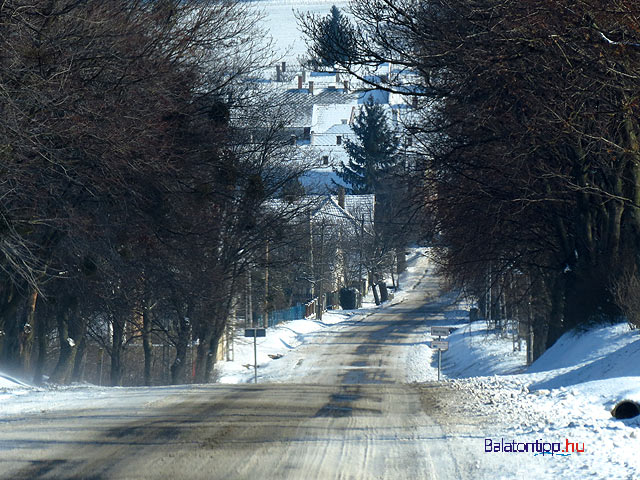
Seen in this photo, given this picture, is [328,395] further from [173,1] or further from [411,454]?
[173,1]

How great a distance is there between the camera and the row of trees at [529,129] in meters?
13.0

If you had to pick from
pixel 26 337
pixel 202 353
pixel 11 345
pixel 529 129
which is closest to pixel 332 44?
pixel 529 129

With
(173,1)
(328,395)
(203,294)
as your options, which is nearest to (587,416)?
(328,395)

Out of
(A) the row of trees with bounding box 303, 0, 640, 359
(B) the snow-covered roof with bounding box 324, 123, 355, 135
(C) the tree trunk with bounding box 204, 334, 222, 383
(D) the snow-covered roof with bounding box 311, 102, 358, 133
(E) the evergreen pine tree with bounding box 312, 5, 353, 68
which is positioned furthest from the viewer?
(D) the snow-covered roof with bounding box 311, 102, 358, 133

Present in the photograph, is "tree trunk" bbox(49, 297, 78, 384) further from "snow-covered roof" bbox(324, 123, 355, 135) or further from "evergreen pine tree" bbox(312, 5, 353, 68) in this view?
"snow-covered roof" bbox(324, 123, 355, 135)

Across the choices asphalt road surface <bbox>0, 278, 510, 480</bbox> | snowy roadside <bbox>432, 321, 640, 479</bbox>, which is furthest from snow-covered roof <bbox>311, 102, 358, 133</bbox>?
asphalt road surface <bbox>0, 278, 510, 480</bbox>

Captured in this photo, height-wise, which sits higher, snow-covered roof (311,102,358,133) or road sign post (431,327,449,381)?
snow-covered roof (311,102,358,133)

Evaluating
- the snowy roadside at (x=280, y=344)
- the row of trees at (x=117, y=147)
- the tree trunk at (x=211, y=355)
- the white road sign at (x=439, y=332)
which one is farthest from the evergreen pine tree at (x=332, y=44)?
the tree trunk at (x=211, y=355)

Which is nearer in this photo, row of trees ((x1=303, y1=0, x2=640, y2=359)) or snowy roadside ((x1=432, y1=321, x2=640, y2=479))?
snowy roadside ((x1=432, y1=321, x2=640, y2=479))

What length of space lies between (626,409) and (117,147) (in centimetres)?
1024

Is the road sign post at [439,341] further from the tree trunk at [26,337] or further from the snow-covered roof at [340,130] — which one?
the snow-covered roof at [340,130]

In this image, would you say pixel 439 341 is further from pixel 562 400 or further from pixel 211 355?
pixel 562 400

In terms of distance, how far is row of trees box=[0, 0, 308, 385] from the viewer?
14.7 m

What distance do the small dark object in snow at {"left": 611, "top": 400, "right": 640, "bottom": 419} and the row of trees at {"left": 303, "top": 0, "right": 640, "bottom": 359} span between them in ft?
14.0
